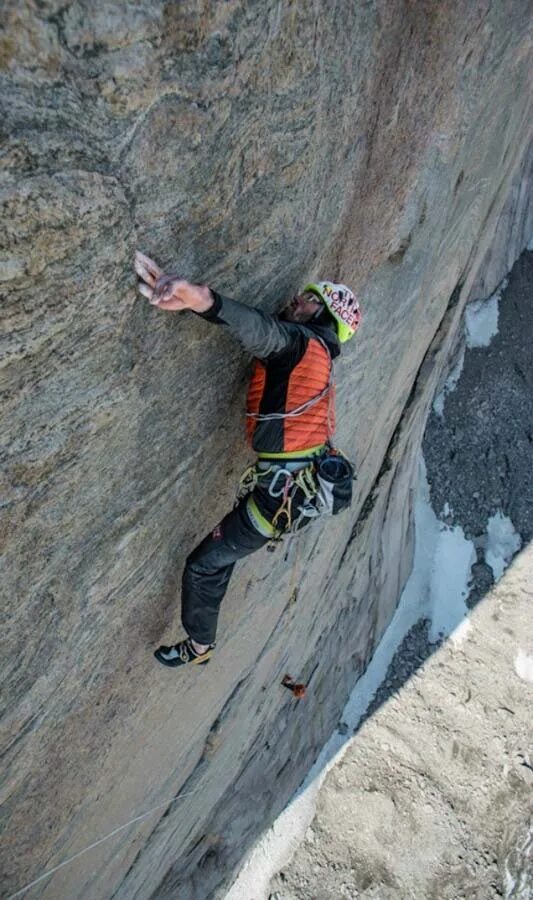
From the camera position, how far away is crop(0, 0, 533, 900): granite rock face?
2.34 metres

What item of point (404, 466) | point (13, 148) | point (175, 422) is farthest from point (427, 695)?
point (13, 148)

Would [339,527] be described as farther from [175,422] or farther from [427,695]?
[427,695]

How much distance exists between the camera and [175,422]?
363 cm

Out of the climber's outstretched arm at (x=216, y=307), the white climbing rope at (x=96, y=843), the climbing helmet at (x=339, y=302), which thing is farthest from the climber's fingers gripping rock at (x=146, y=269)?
the white climbing rope at (x=96, y=843)

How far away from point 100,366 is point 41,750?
2331 mm

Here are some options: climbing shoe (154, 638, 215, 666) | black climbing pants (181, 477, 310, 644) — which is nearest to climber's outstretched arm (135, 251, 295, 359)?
black climbing pants (181, 477, 310, 644)

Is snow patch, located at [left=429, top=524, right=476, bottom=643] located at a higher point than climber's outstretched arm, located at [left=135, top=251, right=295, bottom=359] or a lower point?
lower

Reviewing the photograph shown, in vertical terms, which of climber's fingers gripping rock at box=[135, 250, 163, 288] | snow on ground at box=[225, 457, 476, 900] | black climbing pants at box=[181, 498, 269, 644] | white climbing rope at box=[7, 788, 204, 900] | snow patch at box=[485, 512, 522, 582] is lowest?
snow patch at box=[485, 512, 522, 582]

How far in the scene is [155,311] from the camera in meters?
3.01

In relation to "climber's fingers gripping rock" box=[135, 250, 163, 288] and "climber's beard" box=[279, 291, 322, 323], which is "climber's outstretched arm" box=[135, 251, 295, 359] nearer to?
"climber's fingers gripping rock" box=[135, 250, 163, 288]

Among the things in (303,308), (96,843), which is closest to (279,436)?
(303,308)

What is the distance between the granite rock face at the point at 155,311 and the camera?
2.34 meters

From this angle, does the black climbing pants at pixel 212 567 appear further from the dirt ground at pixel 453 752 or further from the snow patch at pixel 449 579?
the snow patch at pixel 449 579

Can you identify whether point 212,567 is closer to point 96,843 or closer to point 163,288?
point 163,288
